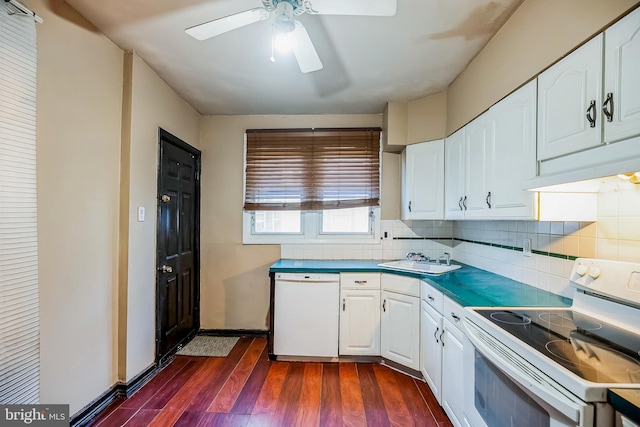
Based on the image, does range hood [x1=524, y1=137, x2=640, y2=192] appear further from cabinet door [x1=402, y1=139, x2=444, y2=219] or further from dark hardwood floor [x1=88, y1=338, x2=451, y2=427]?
dark hardwood floor [x1=88, y1=338, x2=451, y2=427]

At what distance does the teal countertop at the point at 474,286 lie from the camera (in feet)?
5.08

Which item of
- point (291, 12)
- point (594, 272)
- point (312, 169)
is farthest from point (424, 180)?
point (291, 12)

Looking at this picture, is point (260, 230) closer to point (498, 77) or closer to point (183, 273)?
point (183, 273)

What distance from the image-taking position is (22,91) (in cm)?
134

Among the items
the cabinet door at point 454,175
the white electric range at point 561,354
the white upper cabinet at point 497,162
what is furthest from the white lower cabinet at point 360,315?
the white electric range at point 561,354

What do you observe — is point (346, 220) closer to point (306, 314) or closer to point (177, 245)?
point (306, 314)

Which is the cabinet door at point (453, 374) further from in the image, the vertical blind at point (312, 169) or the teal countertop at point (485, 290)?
the vertical blind at point (312, 169)

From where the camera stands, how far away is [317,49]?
197 centimetres

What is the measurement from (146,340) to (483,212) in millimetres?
2722

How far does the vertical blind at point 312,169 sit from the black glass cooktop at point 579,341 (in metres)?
1.92

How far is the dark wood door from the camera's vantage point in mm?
2438

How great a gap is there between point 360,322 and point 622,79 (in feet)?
7.45

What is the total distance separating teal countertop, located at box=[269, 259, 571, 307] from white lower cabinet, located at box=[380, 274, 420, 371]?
10 centimetres

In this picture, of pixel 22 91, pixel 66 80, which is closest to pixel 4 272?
pixel 22 91
